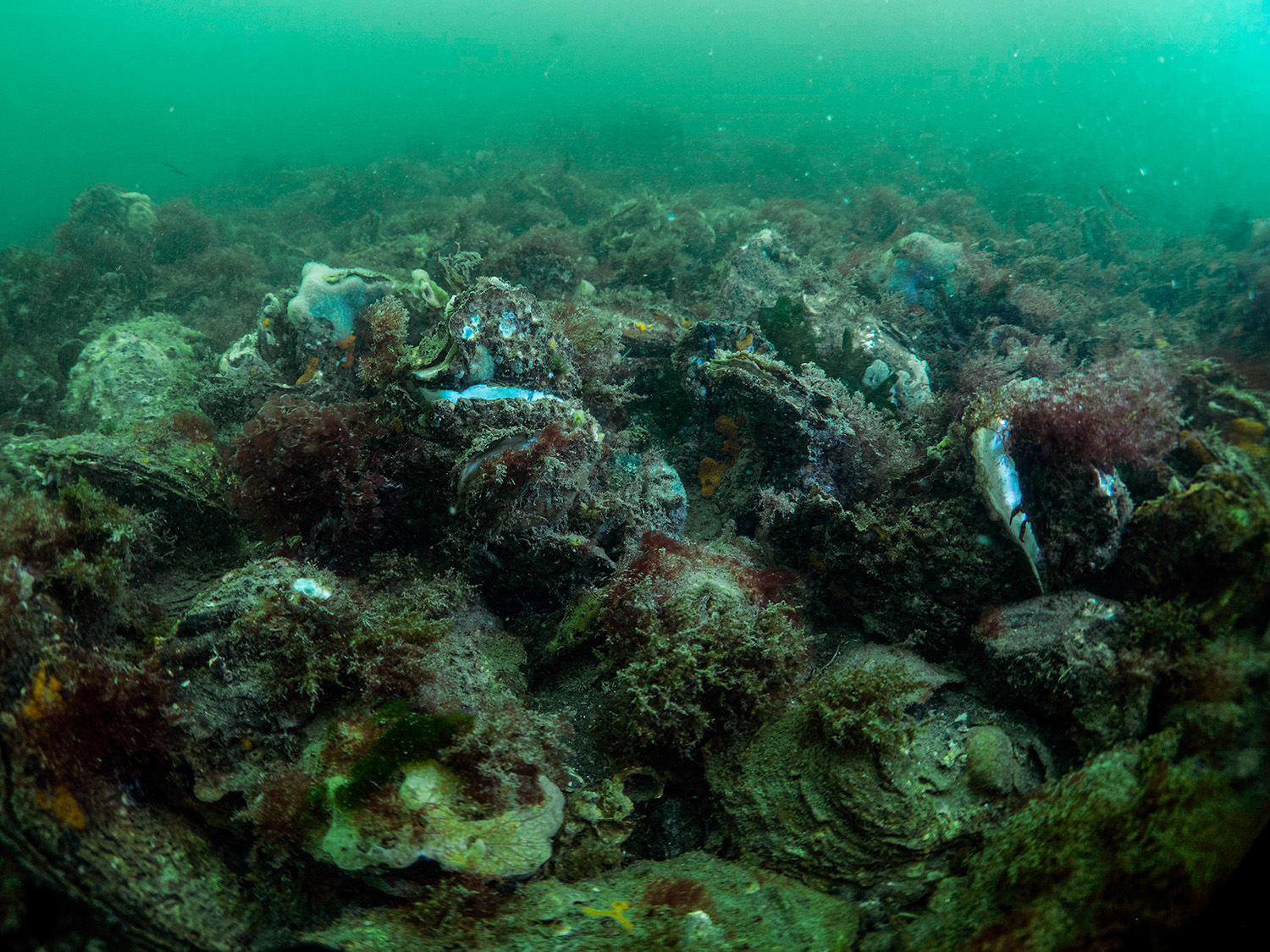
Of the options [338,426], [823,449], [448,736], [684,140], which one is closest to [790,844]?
[448,736]

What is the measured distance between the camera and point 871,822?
2.64m

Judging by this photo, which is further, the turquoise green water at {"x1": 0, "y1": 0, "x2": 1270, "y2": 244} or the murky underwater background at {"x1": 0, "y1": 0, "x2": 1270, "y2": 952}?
the turquoise green water at {"x1": 0, "y1": 0, "x2": 1270, "y2": 244}

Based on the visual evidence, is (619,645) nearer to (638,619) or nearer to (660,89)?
(638,619)

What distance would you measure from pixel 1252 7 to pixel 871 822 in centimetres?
13142

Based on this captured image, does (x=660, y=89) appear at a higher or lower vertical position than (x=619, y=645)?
higher

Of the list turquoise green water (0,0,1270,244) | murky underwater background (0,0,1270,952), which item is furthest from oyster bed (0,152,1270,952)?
turquoise green water (0,0,1270,244)

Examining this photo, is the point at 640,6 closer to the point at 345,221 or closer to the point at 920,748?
the point at 345,221

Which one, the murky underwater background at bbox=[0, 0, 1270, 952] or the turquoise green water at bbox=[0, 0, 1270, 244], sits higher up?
the turquoise green water at bbox=[0, 0, 1270, 244]

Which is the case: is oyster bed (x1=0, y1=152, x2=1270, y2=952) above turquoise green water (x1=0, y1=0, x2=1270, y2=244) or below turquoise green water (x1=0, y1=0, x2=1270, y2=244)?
below

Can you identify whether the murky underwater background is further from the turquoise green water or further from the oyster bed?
the turquoise green water

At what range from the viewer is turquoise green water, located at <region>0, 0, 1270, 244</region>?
2970cm

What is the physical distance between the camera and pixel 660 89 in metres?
48.8

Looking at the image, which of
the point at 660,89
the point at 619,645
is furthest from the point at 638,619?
the point at 660,89

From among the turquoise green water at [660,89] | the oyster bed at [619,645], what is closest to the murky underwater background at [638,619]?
the oyster bed at [619,645]
